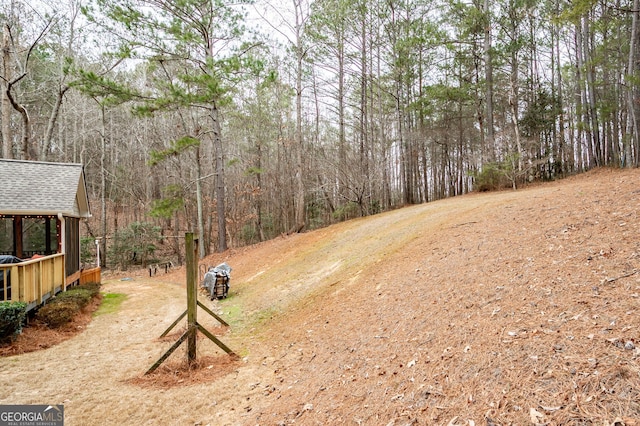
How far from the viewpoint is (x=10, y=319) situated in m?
5.81

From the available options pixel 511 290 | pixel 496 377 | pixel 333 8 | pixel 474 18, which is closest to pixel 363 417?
pixel 496 377

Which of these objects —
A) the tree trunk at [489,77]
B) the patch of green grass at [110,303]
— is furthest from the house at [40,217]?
the tree trunk at [489,77]

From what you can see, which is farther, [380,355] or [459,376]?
[380,355]

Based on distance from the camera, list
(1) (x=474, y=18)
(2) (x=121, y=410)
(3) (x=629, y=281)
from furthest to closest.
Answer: (1) (x=474, y=18) < (2) (x=121, y=410) < (3) (x=629, y=281)

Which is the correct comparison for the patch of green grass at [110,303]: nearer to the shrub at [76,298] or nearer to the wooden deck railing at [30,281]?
the shrub at [76,298]

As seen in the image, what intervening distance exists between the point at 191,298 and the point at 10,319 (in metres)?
3.59

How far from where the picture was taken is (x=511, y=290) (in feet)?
13.4

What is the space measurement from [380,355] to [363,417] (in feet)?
3.56

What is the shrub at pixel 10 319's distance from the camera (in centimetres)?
573

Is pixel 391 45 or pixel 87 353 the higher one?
pixel 391 45

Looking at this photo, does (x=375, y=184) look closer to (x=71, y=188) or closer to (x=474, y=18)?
(x=474, y=18)

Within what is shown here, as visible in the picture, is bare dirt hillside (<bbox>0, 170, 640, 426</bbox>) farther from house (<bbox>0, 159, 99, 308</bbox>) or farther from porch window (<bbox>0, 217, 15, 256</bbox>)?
porch window (<bbox>0, 217, 15, 256</bbox>)

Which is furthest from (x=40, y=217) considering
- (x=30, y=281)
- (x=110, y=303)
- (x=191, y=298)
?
(x=191, y=298)

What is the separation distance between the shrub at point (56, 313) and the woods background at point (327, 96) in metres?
7.74
